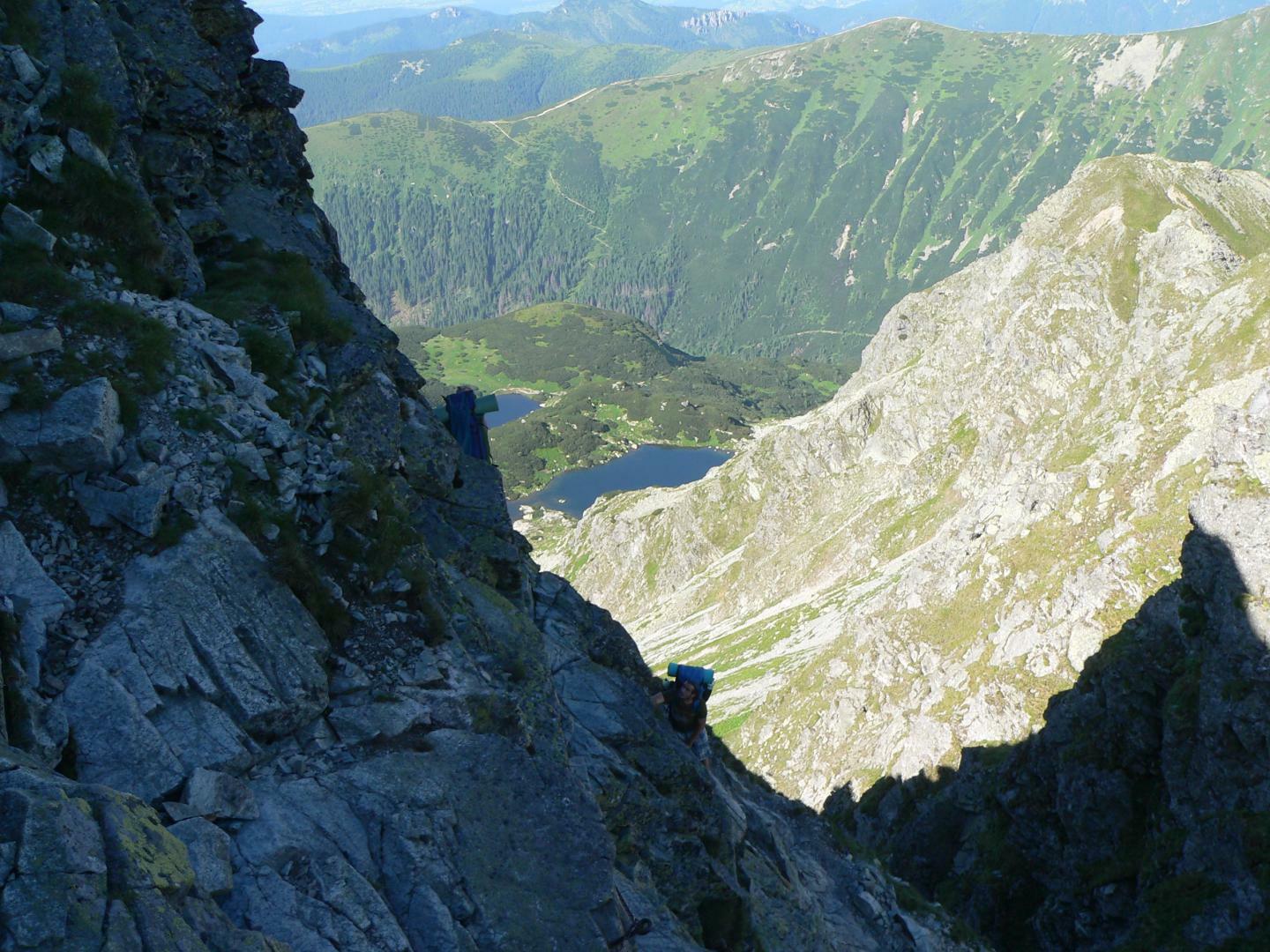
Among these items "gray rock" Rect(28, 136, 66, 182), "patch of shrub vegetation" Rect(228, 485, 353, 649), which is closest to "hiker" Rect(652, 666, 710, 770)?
"patch of shrub vegetation" Rect(228, 485, 353, 649)

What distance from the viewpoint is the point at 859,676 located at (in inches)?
3644

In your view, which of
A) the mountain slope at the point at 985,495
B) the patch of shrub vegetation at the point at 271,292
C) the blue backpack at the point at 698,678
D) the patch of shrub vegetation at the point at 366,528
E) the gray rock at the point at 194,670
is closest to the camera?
the gray rock at the point at 194,670

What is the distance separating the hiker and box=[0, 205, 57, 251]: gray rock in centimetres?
2140

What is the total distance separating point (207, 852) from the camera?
45.1 feet

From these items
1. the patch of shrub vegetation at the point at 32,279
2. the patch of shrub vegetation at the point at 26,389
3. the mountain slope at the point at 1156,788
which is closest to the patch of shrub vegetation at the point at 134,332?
the patch of shrub vegetation at the point at 32,279

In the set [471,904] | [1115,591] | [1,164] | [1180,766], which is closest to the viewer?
[471,904]

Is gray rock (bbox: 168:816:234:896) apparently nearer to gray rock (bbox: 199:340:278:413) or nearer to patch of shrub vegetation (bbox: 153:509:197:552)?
patch of shrub vegetation (bbox: 153:509:197:552)

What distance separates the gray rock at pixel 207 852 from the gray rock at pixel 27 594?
3.51 metres

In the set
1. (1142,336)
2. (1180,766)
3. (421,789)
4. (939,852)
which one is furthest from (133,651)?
(1142,336)

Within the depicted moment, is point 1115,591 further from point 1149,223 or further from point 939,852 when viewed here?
point 1149,223

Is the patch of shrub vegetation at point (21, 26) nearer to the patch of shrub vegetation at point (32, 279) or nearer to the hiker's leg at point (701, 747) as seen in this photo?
the patch of shrub vegetation at point (32, 279)

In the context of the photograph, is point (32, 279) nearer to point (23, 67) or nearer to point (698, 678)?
point (23, 67)

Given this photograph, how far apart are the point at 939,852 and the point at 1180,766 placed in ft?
64.0

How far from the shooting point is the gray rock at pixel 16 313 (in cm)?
1778
